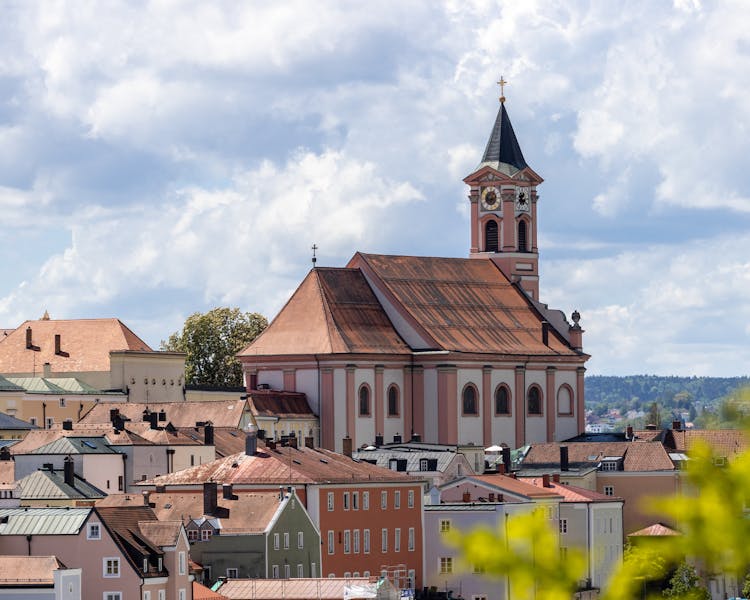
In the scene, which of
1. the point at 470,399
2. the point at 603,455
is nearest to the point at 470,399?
the point at 470,399

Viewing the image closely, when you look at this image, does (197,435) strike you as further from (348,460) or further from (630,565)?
(630,565)

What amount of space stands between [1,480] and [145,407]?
25838 mm

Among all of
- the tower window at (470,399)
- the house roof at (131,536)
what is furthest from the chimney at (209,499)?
the tower window at (470,399)

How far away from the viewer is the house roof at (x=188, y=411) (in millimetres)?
121062

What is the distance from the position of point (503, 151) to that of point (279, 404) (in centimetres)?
2940

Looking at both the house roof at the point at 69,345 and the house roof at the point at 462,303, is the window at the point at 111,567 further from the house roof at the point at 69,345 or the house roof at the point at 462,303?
the house roof at the point at 69,345

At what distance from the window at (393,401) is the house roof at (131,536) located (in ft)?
197

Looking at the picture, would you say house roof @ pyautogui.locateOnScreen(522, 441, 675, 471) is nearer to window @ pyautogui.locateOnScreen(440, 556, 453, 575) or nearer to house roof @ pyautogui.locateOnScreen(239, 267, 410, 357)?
house roof @ pyautogui.locateOnScreen(239, 267, 410, 357)

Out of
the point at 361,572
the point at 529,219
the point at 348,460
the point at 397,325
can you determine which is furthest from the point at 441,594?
the point at 529,219

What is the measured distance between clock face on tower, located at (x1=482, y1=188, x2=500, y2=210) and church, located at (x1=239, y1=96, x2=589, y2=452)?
7 centimetres

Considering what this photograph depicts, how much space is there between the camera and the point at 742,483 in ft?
23.3

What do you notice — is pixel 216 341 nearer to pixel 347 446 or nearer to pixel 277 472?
pixel 347 446

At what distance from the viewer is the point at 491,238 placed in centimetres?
15050

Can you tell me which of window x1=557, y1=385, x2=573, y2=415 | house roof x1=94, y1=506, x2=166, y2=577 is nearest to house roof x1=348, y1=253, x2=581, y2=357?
window x1=557, y1=385, x2=573, y2=415
